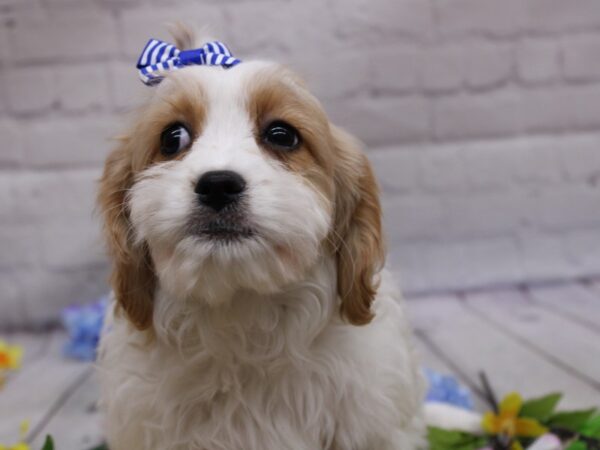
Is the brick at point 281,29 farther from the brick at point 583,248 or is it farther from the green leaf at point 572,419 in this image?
the green leaf at point 572,419

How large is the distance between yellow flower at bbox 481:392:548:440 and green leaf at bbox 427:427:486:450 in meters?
0.04

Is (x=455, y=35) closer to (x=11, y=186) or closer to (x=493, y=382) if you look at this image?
(x=493, y=382)

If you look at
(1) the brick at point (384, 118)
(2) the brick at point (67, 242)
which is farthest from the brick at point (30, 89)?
(1) the brick at point (384, 118)

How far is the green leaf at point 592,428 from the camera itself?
1373 millimetres

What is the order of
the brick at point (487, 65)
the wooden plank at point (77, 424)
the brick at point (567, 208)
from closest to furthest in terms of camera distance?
1. the wooden plank at point (77, 424)
2. the brick at point (487, 65)
3. the brick at point (567, 208)

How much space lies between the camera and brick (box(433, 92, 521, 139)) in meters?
2.32

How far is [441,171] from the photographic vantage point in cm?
235

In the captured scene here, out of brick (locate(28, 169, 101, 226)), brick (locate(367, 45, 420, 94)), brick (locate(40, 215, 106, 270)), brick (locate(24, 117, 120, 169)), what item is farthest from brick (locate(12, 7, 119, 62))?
brick (locate(367, 45, 420, 94))

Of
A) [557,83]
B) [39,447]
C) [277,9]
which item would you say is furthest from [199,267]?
[557,83]

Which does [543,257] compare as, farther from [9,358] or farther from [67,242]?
[9,358]

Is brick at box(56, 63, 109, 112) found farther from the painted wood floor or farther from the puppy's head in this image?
the puppy's head

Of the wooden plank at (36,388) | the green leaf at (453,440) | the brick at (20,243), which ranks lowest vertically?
the wooden plank at (36,388)

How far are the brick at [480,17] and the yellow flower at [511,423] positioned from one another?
1.31 metres

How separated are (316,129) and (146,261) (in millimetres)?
366
